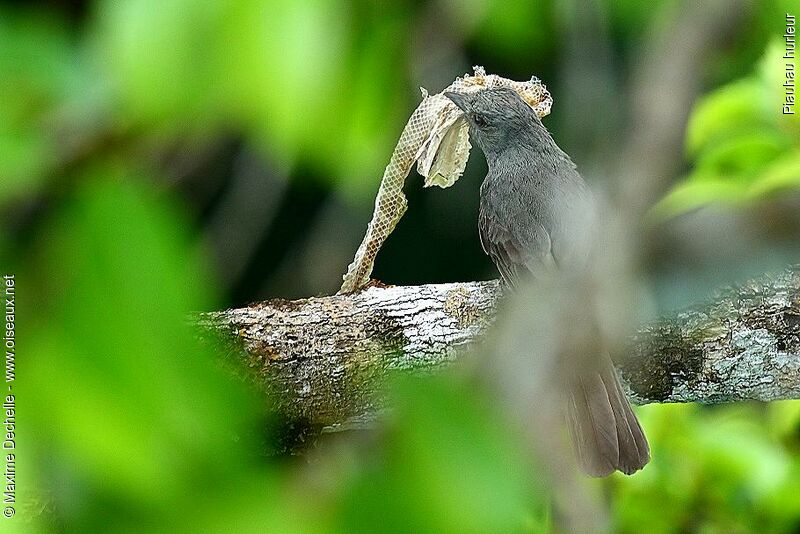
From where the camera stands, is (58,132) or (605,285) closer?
(605,285)

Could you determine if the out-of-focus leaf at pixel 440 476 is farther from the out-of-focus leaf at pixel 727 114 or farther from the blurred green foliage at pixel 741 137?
the out-of-focus leaf at pixel 727 114

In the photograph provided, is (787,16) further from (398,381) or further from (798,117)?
(398,381)

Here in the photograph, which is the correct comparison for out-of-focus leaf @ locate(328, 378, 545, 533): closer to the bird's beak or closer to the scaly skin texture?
the scaly skin texture

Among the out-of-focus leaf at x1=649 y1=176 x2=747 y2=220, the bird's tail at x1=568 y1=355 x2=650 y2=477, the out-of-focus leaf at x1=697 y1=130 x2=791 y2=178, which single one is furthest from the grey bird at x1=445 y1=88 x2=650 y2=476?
the out-of-focus leaf at x1=697 y1=130 x2=791 y2=178

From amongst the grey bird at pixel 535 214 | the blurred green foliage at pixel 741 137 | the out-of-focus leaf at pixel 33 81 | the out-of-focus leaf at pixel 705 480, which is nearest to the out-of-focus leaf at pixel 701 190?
the blurred green foliage at pixel 741 137

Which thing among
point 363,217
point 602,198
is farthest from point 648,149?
point 363,217

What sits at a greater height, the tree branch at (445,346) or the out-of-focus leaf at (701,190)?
the out-of-focus leaf at (701,190)
